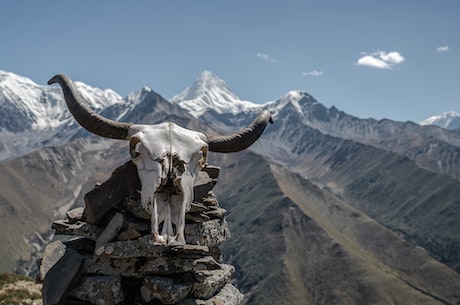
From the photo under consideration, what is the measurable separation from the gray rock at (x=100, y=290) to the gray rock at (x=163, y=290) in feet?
2.01

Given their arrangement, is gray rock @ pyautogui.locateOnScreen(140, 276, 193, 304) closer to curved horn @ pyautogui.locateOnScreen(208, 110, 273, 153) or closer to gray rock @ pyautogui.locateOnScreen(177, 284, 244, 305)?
gray rock @ pyautogui.locateOnScreen(177, 284, 244, 305)

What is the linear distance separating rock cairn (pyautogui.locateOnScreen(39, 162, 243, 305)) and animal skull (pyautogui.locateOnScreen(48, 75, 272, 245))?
85cm

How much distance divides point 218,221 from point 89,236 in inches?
142

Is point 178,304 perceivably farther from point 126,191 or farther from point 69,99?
point 69,99

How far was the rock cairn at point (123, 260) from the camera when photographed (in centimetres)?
1102

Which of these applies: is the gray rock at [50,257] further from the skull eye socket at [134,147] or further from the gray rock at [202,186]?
the gray rock at [202,186]

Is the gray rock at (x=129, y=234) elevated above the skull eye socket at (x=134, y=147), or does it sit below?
below

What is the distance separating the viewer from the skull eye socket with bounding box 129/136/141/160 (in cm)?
1105

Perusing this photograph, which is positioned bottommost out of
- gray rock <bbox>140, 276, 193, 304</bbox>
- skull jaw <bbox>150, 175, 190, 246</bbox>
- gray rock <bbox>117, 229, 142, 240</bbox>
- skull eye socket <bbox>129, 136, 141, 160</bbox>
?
gray rock <bbox>140, 276, 193, 304</bbox>

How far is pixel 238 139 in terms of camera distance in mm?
13258

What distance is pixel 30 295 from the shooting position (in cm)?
2025

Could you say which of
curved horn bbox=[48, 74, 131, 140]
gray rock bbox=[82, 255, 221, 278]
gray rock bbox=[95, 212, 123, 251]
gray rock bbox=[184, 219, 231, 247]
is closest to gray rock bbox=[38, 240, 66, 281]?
gray rock bbox=[82, 255, 221, 278]

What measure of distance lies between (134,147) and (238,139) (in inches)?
128

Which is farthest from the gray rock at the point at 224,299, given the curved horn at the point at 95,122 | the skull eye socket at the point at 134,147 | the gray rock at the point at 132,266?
the curved horn at the point at 95,122
